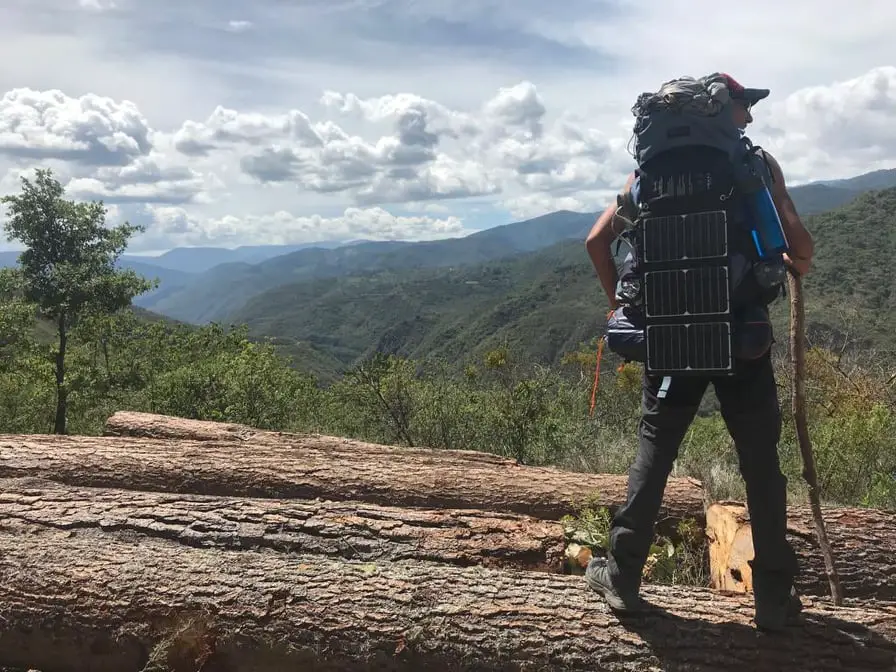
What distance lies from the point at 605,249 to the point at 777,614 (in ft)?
5.98

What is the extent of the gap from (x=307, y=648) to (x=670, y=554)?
249 centimetres

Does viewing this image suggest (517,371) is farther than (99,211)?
No

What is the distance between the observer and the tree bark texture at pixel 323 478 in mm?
4750

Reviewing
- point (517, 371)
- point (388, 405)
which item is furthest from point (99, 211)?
point (517, 371)

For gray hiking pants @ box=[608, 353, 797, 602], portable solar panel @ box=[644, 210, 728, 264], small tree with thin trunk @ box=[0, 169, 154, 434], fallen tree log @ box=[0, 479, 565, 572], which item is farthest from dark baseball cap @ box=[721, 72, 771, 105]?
small tree with thin trunk @ box=[0, 169, 154, 434]

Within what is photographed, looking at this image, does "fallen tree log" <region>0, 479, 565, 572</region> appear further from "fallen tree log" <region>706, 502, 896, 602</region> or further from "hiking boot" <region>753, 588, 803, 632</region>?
"hiking boot" <region>753, 588, 803, 632</region>

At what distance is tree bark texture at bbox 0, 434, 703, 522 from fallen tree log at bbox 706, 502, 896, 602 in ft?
2.00

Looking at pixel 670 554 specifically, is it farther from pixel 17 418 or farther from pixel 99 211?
pixel 99 211

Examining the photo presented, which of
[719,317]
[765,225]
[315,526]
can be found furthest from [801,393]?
[315,526]

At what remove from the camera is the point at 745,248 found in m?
2.56

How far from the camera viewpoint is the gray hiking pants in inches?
103

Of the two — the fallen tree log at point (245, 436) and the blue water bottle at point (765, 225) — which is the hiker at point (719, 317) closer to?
the blue water bottle at point (765, 225)

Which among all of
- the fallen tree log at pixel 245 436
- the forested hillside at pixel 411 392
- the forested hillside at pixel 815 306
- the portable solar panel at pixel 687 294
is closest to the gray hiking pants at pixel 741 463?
the portable solar panel at pixel 687 294

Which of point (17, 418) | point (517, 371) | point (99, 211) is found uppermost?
point (99, 211)
